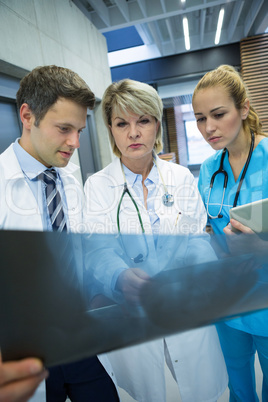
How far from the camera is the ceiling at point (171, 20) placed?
13.7 feet

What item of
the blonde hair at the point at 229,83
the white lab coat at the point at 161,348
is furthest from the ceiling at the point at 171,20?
the white lab coat at the point at 161,348

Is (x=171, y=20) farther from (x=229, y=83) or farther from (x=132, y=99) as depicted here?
(x=132, y=99)

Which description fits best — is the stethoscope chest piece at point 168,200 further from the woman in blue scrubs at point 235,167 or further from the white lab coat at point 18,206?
the white lab coat at point 18,206

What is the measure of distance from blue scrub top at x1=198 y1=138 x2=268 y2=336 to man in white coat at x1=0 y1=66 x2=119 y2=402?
1.91ft

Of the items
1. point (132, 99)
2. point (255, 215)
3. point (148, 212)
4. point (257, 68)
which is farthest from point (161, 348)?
point (257, 68)

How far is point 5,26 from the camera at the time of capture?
2.03 metres

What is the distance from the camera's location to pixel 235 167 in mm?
1197

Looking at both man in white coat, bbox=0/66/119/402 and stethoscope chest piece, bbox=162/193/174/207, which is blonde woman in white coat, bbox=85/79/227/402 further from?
man in white coat, bbox=0/66/119/402

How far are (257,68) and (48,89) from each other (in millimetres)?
6054

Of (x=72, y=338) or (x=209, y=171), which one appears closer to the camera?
(x=72, y=338)

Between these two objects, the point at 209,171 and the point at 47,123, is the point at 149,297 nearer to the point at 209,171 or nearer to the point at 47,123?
the point at 47,123

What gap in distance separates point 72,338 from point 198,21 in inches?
269

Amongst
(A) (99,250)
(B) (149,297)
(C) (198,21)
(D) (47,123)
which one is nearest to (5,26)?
(D) (47,123)

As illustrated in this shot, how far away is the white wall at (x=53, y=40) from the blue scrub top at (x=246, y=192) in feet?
5.96
